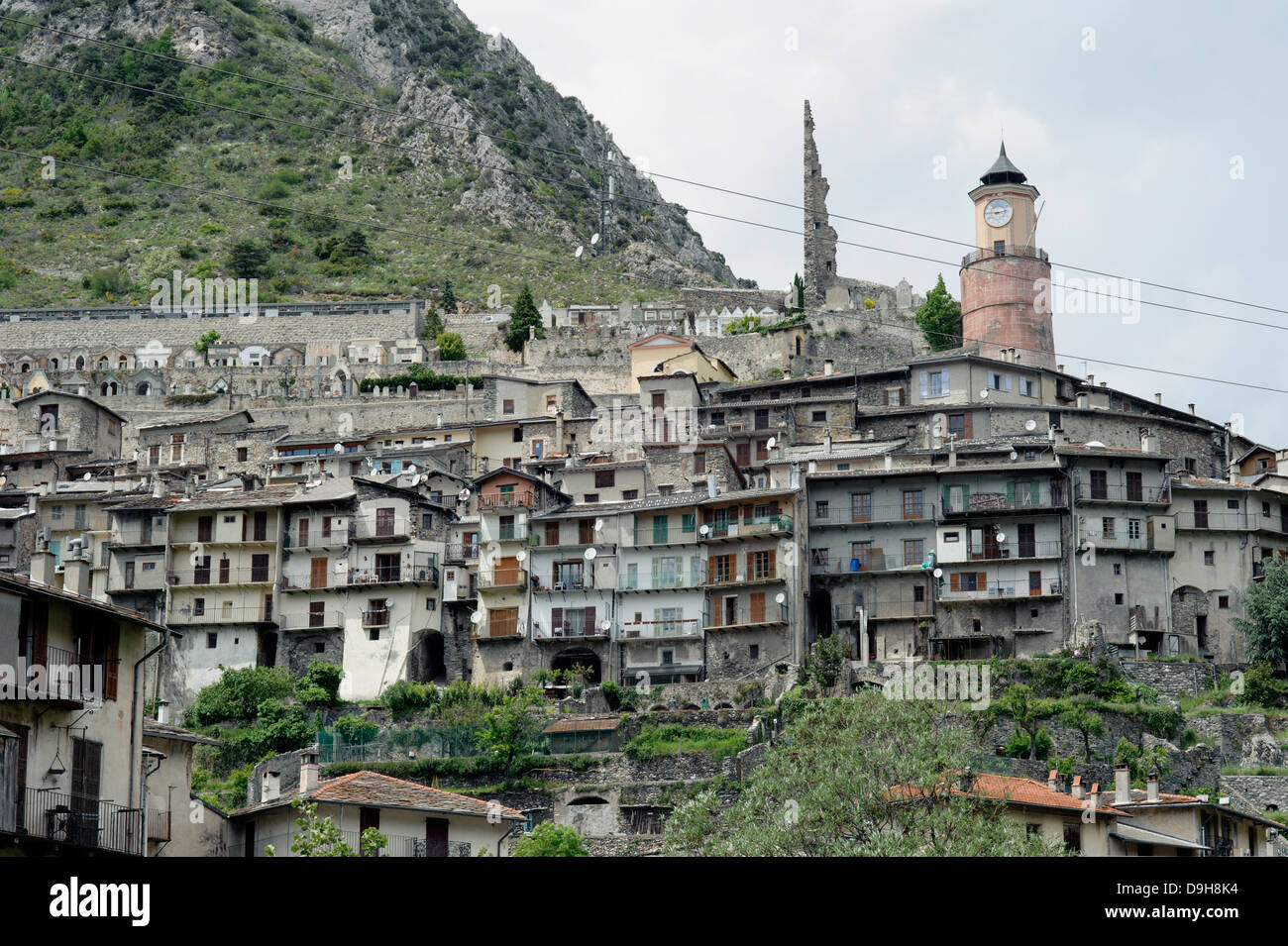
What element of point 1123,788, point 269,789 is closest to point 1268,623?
point 1123,788

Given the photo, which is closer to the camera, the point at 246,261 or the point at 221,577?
the point at 221,577

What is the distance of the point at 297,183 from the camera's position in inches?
6727

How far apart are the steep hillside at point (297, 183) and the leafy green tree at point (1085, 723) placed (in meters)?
85.6

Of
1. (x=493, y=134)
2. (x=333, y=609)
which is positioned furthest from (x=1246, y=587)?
(x=493, y=134)

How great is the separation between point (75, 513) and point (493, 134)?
10639 centimetres

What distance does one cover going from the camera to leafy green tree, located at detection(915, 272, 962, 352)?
108m

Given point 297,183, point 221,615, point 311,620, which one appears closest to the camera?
point 221,615

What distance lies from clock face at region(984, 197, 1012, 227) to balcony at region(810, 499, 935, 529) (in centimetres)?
3356

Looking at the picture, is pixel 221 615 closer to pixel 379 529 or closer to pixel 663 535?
pixel 379 529

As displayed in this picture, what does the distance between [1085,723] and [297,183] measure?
133 metres

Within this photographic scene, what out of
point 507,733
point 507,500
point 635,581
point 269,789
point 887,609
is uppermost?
point 507,500

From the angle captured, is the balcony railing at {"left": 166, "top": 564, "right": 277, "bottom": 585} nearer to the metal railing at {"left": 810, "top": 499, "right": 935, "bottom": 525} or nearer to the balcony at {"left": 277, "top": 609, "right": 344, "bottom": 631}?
the balcony at {"left": 277, "top": 609, "right": 344, "bottom": 631}

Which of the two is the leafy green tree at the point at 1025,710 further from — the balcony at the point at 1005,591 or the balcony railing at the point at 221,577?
the balcony railing at the point at 221,577

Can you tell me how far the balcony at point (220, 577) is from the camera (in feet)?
233
